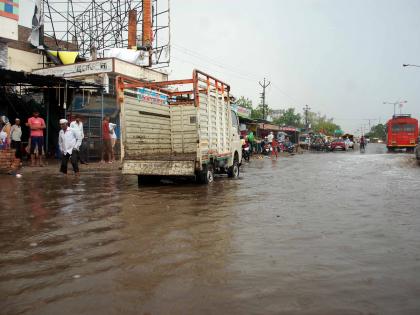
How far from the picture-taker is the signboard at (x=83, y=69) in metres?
20.0

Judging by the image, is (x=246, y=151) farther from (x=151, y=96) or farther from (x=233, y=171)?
(x=151, y=96)

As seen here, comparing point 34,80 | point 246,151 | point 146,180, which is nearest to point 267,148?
point 246,151

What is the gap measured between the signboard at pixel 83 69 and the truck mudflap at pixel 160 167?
37.9 feet

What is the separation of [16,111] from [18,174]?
574 centimetres

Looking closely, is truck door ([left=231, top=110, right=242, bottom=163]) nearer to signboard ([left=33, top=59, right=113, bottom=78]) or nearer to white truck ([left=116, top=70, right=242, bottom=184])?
white truck ([left=116, top=70, right=242, bottom=184])

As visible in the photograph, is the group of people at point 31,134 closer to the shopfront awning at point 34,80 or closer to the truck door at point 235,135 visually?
the shopfront awning at point 34,80

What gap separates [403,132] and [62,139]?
115 feet

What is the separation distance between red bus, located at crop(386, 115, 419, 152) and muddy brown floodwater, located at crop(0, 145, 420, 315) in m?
34.2

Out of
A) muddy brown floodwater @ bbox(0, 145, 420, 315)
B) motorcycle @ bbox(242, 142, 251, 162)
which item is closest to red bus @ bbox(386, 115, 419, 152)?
motorcycle @ bbox(242, 142, 251, 162)

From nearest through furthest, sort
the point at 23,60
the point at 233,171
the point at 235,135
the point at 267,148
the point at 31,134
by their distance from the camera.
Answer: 1. the point at 233,171
2. the point at 235,135
3. the point at 31,134
4. the point at 23,60
5. the point at 267,148

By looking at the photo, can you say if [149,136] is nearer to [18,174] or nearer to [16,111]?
[18,174]

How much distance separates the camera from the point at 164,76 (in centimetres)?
2525

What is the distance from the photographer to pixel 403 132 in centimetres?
3847

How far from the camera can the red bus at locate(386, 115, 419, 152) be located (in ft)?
126
